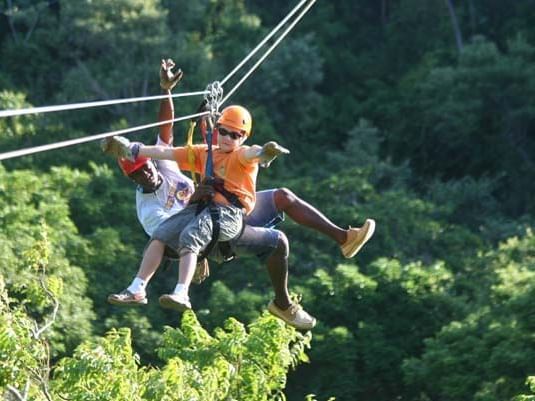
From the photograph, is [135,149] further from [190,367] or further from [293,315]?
[190,367]

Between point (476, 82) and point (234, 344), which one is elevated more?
point (234, 344)

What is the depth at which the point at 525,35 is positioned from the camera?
4050 centimetres

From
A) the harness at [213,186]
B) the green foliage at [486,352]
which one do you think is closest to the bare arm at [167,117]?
the harness at [213,186]

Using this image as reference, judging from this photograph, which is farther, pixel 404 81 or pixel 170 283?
pixel 404 81

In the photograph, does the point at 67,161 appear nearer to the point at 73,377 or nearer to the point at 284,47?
the point at 284,47

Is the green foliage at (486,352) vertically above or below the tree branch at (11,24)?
above

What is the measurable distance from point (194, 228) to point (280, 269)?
0.70 metres

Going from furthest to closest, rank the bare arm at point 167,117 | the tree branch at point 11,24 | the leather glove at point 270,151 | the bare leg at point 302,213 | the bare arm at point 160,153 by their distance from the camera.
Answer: the tree branch at point 11,24
the bare arm at point 167,117
the bare leg at point 302,213
the bare arm at point 160,153
the leather glove at point 270,151

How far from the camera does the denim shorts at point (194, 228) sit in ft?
30.6

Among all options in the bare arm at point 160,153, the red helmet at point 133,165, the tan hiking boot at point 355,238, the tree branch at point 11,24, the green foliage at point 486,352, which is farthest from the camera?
the tree branch at point 11,24

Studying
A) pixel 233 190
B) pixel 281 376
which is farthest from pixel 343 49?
pixel 233 190

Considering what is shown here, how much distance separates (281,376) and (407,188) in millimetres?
17813

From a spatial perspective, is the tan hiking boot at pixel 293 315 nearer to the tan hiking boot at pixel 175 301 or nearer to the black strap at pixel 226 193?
the black strap at pixel 226 193

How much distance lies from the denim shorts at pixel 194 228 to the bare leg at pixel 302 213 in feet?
0.86
